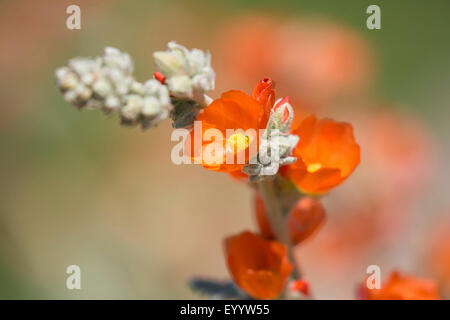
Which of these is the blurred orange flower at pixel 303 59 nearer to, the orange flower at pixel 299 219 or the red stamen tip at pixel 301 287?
the orange flower at pixel 299 219

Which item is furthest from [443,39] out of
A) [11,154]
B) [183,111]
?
[183,111]

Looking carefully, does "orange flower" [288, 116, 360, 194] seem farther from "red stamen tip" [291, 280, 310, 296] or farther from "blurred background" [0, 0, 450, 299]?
"blurred background" [0, 0, 450, 299]

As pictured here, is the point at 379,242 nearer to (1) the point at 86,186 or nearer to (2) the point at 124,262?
(2) the point at 124,262

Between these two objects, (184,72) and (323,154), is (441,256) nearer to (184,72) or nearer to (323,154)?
(323,154)

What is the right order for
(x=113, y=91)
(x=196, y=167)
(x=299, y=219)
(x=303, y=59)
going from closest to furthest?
1. (x=113, y=91)
2. (x=299, y=219)
3. (x=303, y=59)
4. (x=196, y=167)

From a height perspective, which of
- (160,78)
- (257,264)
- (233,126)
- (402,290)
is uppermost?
(160,78)

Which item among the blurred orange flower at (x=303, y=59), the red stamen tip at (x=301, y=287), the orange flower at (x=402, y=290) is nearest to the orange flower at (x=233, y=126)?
the red stamen tip at (x=301, y=287)

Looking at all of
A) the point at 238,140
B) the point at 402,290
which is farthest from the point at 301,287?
the point at 238,140
